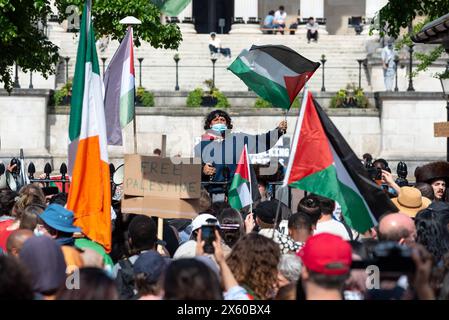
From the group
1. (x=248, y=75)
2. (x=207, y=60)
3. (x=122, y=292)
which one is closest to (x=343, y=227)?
(x=122, y=292)

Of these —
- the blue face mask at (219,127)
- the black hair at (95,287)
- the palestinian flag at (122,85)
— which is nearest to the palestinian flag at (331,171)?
the black hair at (95,287)

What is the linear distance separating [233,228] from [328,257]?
3.95 m

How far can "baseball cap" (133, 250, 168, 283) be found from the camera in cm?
820

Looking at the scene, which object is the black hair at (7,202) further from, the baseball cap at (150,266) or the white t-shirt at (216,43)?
the white t-shirt at (216,43)

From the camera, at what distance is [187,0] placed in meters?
16.9

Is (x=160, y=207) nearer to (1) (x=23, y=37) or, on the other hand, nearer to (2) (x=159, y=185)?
(2) (x=159, y=185)

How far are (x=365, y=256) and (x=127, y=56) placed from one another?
5730 millimetres

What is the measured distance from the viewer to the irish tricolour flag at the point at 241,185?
13141 millimetres

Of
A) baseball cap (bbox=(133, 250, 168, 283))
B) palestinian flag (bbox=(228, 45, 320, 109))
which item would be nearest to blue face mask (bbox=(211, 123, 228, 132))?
palestinian flag (bbox=(228, 45, 320, 109))

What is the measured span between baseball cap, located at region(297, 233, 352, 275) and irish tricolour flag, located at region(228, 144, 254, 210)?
6134 mm

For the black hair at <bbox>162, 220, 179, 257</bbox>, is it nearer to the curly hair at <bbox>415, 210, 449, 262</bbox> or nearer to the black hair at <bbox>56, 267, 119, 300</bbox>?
the curly hair at <bbox>415, 210, 449, 262</bbox>

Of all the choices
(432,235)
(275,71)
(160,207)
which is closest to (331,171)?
(432,235)

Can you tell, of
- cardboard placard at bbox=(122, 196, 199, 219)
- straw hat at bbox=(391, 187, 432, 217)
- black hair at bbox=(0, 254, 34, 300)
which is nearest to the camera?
black hair at bbox=(0, 254, 34, 300)

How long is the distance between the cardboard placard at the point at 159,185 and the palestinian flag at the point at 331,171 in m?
1.34
